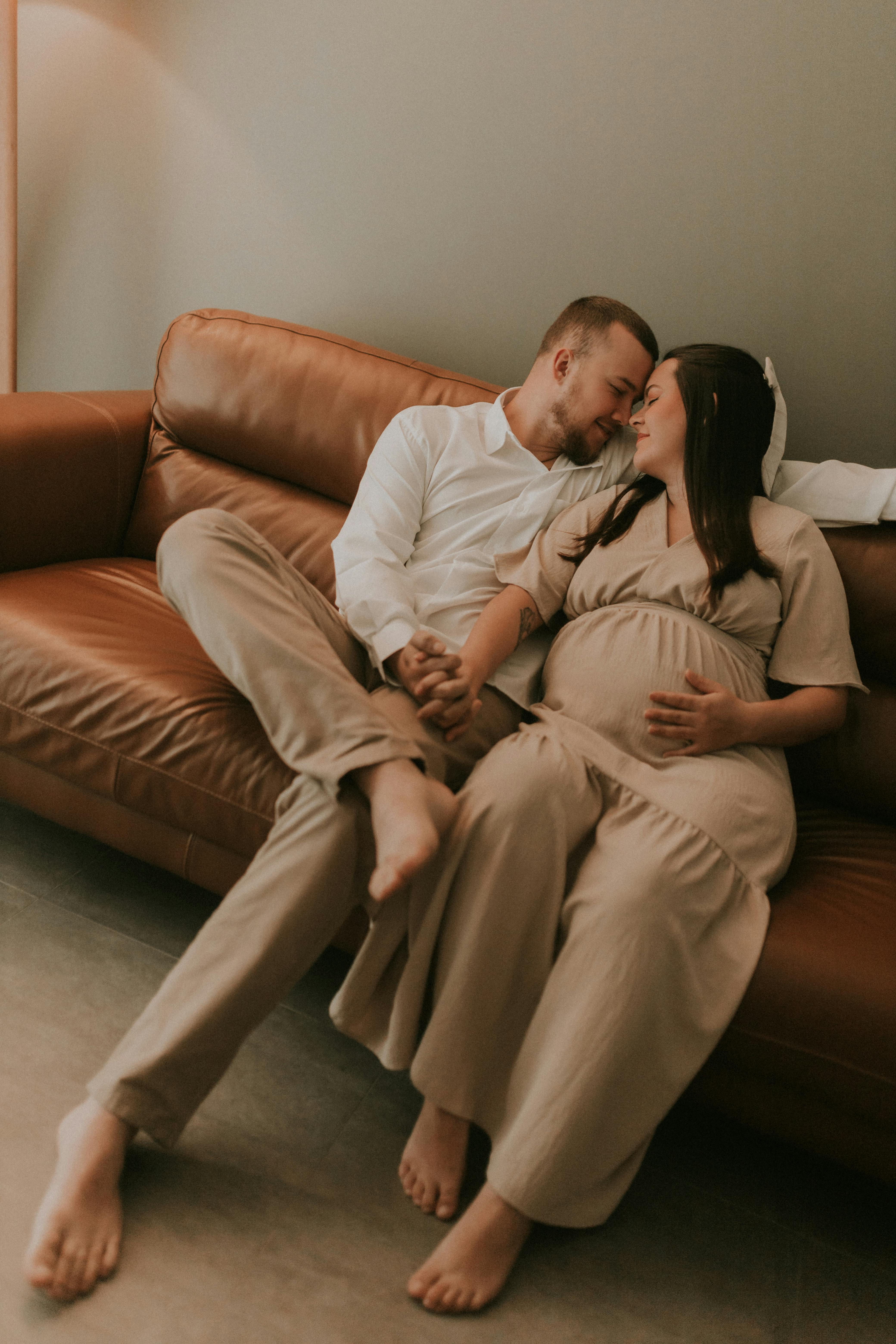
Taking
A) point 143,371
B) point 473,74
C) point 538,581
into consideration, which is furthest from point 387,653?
point 143,371

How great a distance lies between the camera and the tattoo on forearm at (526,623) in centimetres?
148

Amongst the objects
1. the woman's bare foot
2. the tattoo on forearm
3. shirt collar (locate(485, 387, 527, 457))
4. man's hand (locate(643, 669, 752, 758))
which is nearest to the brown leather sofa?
shirt collar (locate(485, 387, 527, 457))

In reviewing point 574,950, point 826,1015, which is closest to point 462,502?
point 574,950

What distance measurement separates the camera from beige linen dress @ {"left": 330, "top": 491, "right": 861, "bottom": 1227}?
1019mm

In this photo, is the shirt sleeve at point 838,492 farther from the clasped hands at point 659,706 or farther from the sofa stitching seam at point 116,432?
the sofa stitching seam at point 116,432

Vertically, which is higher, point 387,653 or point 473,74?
point 473,74

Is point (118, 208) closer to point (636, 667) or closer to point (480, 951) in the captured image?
point (636, 667)

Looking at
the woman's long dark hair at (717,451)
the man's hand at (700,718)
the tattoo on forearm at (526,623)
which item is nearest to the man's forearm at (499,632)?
the tattoo on forearm at (526,623)

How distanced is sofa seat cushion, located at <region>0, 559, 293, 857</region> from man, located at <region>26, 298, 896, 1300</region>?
112 millimetres

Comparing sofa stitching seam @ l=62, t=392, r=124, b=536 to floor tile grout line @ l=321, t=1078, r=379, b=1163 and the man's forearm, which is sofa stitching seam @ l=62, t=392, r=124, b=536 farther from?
floor tile grout line @ l=321, t=1078, r=379, b=1163

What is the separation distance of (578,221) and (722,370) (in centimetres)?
63

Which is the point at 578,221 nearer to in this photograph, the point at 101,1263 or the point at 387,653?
the point at 387,653

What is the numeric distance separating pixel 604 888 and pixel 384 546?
71 cm

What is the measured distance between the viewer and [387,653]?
1.37 metres
